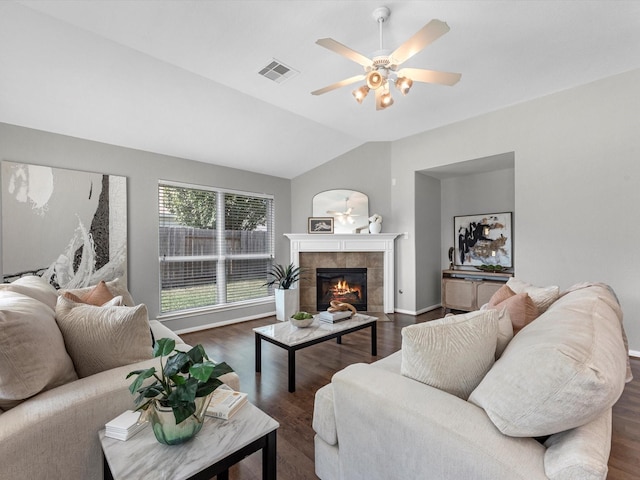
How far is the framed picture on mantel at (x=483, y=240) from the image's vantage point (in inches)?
198

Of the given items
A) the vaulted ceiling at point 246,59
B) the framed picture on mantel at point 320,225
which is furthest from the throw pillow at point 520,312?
the framed picture on mantel at point 320,225

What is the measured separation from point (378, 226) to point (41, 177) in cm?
440

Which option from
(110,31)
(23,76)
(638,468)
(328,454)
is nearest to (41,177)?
(23,76)

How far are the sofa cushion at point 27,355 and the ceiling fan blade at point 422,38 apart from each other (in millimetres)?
2509

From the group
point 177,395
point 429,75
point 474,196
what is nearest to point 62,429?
point 177,395

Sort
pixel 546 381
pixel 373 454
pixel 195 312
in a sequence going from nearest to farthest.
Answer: pixel 546 381 < pixel 373 454 < pixel 195 312

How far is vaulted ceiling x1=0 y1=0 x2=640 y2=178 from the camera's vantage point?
2.36 meters

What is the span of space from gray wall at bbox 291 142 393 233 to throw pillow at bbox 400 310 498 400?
13.8ft

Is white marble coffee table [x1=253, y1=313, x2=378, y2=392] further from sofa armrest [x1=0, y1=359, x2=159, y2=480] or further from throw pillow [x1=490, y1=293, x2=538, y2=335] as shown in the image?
throw pillow [x1=490, y1=293, x2=538, y2=335]

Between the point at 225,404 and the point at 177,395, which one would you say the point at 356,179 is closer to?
the point at 225,404

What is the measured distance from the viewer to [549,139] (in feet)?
12.3

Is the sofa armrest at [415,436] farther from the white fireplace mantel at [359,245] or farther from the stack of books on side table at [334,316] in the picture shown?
the white fireplace mantel at [359,245]

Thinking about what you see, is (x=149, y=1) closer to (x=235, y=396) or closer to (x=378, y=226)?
(x=235, y=396)

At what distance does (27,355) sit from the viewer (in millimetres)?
1183
